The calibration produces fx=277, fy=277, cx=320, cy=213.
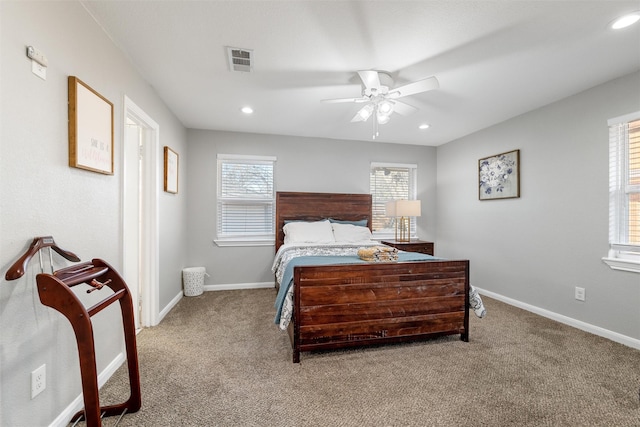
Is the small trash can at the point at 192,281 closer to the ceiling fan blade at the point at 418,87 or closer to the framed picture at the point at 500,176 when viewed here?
the ceiling fan blade at the point at 418,87

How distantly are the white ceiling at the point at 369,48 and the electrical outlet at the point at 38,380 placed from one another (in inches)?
82.3

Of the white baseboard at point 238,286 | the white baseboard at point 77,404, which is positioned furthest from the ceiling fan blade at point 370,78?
the white baseboard at point 238,286

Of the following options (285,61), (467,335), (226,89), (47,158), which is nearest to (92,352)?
(47,158)

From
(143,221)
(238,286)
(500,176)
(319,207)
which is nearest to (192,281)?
(238,286)

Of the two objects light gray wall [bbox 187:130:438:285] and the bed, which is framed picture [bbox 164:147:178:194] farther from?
the bed

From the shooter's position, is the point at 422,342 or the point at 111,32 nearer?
the point at 111,32

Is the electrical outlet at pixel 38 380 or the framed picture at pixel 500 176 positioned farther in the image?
the framed picture at pixel 500 176

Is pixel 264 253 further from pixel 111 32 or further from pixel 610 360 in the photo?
pixel 610 360

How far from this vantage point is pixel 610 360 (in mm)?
2248

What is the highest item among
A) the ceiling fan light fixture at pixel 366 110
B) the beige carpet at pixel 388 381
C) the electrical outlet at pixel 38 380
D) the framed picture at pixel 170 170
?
the ceiling fan light fixture at pixel 366 110

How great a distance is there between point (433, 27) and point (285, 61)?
1.14 metres

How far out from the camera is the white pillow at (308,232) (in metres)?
3.94

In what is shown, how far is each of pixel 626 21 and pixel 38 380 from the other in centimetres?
400

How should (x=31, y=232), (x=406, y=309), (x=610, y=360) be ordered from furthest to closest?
(x=406, y=309)
(x=610, y=360)
(x=31, y=232)
